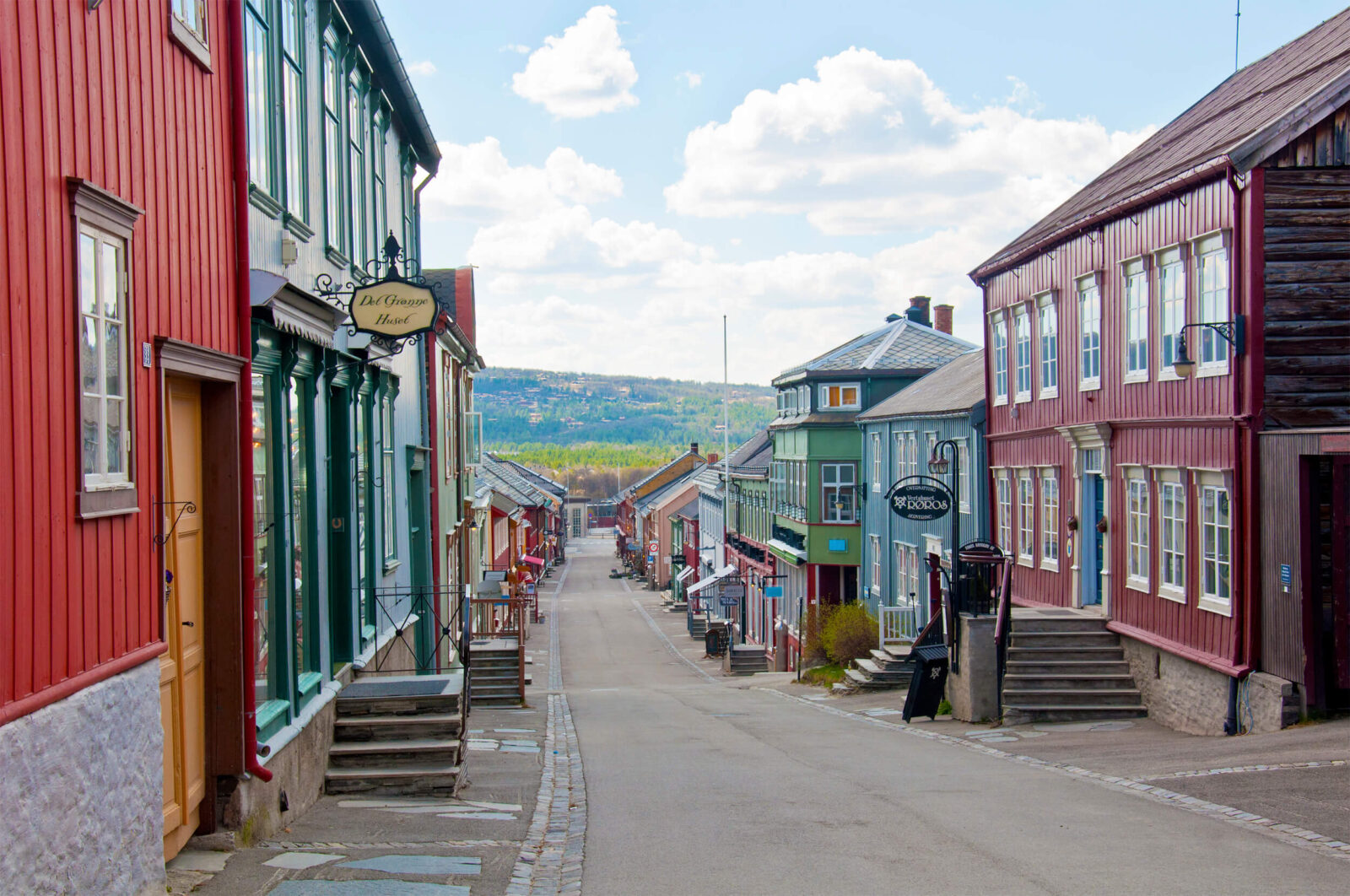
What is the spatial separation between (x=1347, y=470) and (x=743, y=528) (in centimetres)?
4039

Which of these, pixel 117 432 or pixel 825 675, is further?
pixel 825 675

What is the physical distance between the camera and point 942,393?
30.0 metres

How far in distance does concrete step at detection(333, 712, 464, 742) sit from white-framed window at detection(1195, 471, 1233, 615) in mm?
9110

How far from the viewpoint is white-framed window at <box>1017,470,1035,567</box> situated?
2208 cm

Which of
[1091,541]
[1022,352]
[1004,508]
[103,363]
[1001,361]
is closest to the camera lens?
[103,363]

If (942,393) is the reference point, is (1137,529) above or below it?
below

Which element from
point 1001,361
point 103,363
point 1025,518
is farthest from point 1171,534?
point 103,363

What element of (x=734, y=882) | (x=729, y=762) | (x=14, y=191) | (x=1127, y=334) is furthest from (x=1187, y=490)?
(x=14, y=191)

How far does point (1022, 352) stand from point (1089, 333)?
325 cm

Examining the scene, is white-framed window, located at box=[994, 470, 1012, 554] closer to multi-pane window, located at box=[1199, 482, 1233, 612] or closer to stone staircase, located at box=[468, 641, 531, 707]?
multi-pane window, located at box=[1199, 482, 1233, 612]

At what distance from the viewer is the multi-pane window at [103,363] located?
5.78 meters

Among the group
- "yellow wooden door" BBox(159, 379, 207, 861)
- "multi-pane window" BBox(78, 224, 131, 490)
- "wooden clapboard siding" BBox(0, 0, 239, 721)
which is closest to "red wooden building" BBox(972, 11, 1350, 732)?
"yellow wooden door" BBox(159, 379, 207, 861)

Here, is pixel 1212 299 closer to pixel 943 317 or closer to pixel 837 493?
pixel 837 493

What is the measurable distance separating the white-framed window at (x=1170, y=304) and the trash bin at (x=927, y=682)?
5.38 meters
